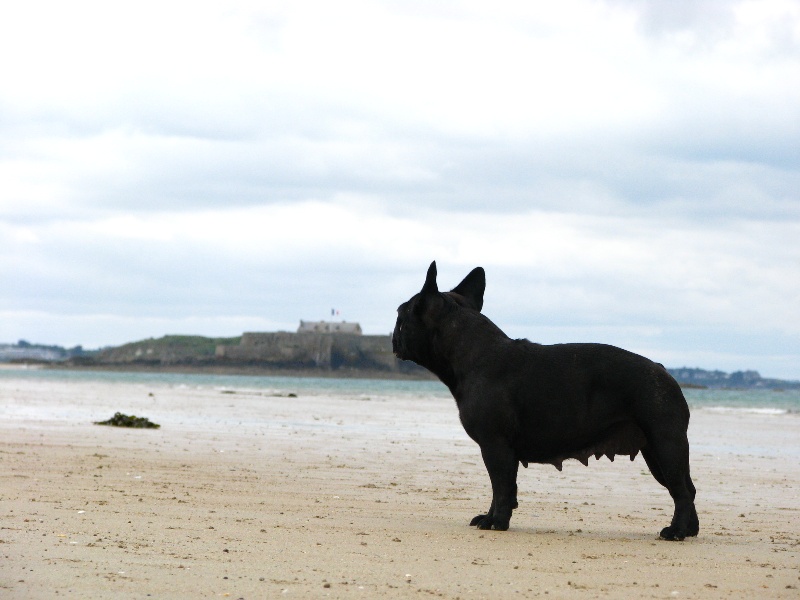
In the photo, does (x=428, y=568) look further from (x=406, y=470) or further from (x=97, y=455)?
(x=97, y=455)

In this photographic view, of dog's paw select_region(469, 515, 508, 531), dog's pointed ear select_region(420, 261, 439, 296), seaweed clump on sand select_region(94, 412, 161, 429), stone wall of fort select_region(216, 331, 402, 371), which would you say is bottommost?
seaweed clump on sand select_region(94, 412, 161, 429)

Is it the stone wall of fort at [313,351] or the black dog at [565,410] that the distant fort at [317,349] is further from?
the black dog at [565,410]

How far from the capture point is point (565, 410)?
8.41 m

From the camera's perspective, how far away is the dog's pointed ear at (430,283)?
29.3 feet

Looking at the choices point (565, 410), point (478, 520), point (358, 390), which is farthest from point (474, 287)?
point (358, 390)

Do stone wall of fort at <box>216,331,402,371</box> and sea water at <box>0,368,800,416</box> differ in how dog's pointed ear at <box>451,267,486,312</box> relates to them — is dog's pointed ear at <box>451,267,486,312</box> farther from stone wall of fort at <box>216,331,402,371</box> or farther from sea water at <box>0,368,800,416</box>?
stone wall of fort at <box>216,331,402,371</box>

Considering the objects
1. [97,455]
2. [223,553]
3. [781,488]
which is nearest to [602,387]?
[223,553]

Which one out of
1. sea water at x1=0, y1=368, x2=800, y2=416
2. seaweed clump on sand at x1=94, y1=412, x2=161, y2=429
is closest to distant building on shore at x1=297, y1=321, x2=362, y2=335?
sea water at x1=0, y1=368, x2=800, y2=416

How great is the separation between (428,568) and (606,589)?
108cm

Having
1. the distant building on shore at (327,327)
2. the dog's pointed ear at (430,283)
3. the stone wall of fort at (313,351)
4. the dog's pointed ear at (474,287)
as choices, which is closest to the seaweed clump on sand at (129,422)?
the dog's pointed ear at (474,287)

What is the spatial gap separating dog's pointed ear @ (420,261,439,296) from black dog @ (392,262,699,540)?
0.44 metres

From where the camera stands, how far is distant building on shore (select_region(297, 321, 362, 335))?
153250mm

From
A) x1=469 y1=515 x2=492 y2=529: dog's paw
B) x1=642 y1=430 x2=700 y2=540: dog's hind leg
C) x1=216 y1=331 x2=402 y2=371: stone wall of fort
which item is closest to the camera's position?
x1=642 y1=430 x2=700 y2=540: dog's hind leg

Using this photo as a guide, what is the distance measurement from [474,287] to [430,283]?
0.63 m
